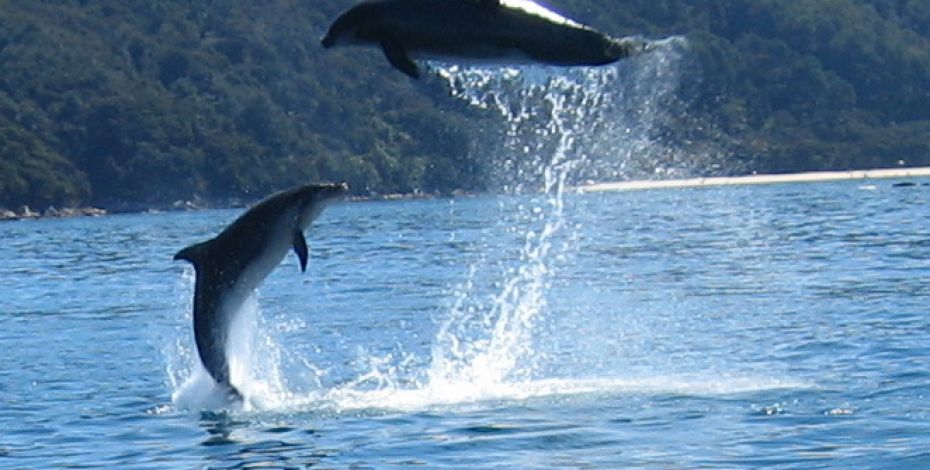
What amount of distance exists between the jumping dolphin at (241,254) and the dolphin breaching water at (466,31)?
570 cm

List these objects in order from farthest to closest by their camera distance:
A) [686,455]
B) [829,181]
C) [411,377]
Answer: [829,181] < [411,377] < [686,455]

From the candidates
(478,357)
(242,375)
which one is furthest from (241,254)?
(478,357)

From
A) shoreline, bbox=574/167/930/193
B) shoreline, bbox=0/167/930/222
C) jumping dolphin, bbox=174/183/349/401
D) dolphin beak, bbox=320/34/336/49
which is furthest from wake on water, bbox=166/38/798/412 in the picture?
shoreline, bbox=574/167/930/193

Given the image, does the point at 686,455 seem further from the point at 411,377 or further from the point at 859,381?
the point at 411,377

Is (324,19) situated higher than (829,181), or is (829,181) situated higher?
(324,19)

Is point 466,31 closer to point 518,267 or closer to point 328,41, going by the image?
point 328,41

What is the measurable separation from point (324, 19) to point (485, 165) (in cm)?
2797

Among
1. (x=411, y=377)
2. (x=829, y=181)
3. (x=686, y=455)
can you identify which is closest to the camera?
(x=686, y=455)

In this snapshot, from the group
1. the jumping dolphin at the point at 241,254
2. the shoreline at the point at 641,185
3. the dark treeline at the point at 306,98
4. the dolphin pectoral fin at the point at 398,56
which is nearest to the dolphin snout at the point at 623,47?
the dolphin pectoral fin at the point at 398,56

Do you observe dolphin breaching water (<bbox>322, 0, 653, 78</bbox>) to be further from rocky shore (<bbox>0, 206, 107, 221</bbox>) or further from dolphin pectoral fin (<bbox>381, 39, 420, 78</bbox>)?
rocky shore (<bbox>0, 206, 107, 221</bbox>)

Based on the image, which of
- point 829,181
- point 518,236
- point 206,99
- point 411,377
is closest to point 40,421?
point 411,377

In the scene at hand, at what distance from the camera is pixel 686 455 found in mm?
15867

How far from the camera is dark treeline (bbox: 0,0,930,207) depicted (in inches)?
5655

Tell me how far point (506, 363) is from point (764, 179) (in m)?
126
